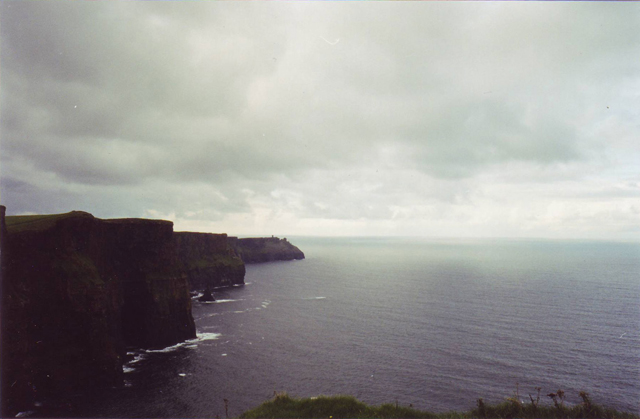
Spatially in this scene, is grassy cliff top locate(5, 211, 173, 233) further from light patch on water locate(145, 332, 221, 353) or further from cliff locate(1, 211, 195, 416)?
light patch on water locate(145, 332, 221, 353)

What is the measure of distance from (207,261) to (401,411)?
384 feet

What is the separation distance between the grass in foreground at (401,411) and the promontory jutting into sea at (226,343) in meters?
9.90

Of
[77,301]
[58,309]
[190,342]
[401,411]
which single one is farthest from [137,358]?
[401,411]

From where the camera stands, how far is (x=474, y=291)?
11244 cm

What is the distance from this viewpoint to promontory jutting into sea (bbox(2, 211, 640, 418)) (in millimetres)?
39719

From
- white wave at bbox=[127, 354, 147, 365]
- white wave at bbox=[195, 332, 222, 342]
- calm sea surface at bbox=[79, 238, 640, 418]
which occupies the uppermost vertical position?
white wave at bbox=[127, 354, 147, 365]

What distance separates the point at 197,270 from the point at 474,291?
97792mm

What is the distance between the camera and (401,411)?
28.9 meters

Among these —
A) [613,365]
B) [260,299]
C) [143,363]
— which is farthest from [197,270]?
[613,365]

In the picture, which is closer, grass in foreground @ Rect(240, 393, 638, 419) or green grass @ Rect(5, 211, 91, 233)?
grass in foreground @ Rect(240, 393, 638, 419)

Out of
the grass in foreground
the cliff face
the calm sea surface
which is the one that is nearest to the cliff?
the calm sea surface

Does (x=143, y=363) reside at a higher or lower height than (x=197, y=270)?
lower

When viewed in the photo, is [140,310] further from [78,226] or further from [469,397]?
[469,397]

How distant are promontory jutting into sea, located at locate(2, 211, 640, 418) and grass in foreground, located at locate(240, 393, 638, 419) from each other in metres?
9.90
